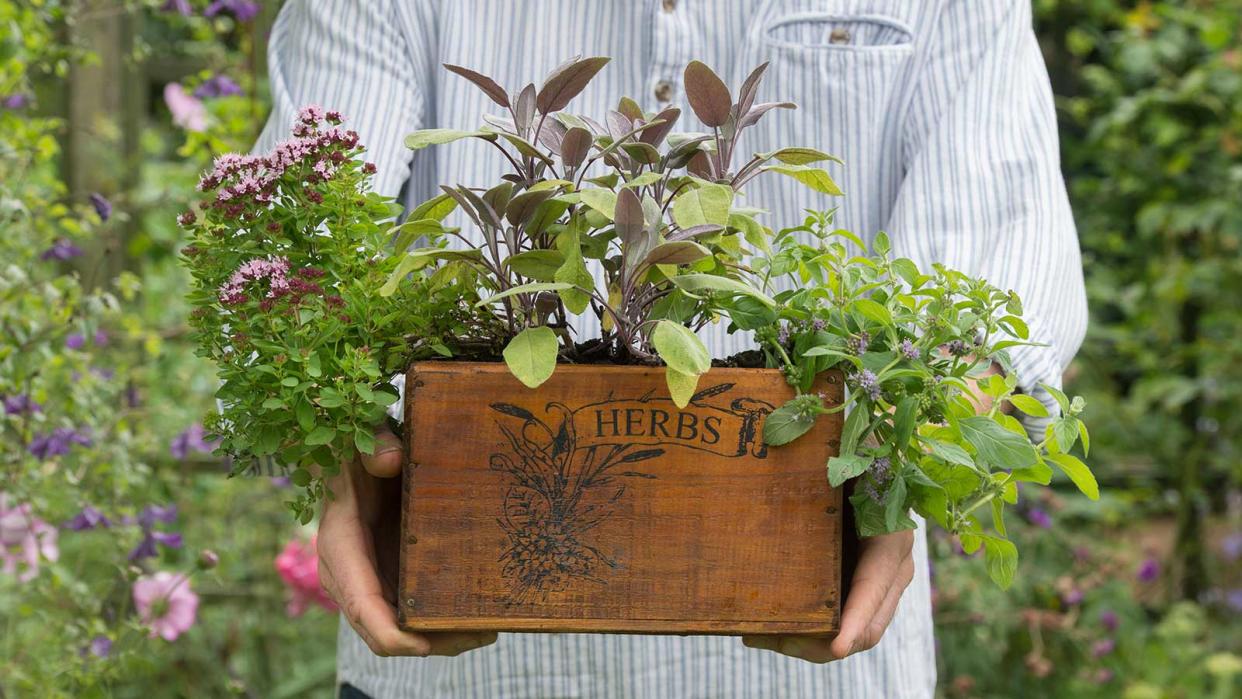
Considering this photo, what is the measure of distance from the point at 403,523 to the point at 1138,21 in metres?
3.04

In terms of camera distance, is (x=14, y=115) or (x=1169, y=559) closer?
(x=14, y=115)

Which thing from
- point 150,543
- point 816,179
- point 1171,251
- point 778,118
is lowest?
point 150,543

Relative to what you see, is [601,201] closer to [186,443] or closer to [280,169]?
[280,169]

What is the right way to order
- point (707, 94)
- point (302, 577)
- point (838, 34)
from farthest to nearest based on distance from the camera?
1. point (302, 577)
2. point (838, 34)
3. point (707, 94)

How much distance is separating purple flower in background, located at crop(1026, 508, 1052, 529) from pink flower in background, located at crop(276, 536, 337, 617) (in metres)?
1.41

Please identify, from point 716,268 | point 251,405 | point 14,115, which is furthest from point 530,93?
point 14,115

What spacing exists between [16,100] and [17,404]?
483mm

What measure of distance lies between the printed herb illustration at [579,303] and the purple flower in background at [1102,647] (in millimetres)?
1874

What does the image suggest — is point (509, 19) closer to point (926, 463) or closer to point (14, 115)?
point (926, 463)

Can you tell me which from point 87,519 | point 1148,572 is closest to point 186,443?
point 87,519

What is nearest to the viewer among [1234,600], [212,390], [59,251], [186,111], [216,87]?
[59,251]

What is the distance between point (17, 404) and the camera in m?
1.65

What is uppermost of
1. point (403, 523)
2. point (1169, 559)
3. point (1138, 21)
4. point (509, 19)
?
point (1138, 21)

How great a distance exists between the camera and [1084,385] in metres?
3.49
